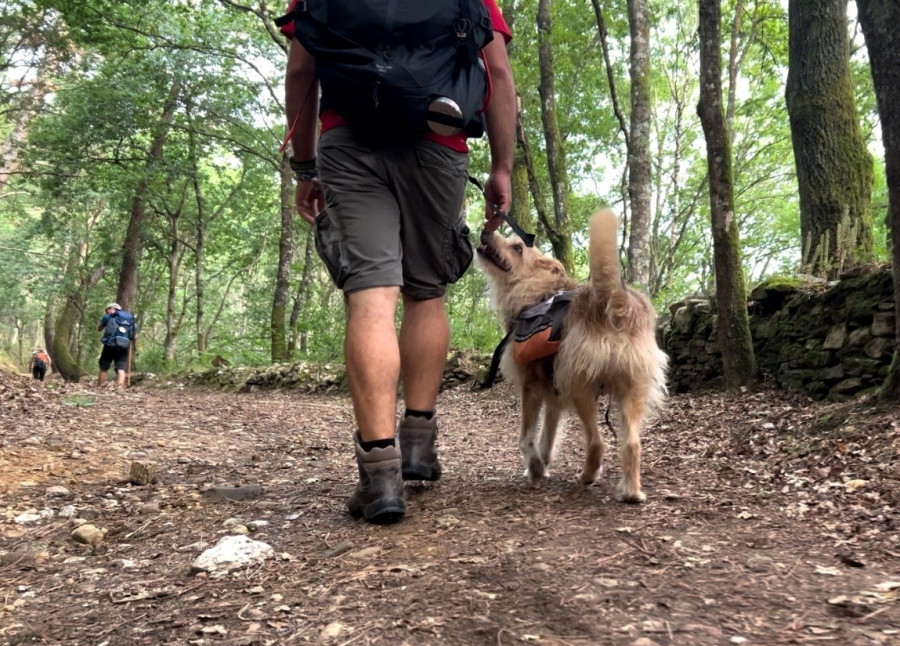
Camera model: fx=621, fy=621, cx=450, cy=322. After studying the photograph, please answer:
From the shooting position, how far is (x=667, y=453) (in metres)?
4.19

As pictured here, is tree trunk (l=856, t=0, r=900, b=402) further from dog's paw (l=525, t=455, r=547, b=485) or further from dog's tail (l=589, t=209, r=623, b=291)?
dog's paw (l=525, t=455, r=547, b=485)

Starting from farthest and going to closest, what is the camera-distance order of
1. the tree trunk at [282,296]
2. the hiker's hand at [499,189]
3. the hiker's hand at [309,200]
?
the tree trunk at [282,296] < the hiker's hand at [499,189] < the hiker's hand at [309,200]

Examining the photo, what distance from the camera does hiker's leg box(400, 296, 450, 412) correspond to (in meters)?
2.85

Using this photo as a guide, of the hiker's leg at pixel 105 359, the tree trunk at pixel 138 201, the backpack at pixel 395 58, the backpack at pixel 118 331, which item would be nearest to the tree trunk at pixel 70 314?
the tree trunk at pixel 138 201

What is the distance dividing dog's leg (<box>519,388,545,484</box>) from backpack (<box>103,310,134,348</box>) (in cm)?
1221

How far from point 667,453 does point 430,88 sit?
296 cm

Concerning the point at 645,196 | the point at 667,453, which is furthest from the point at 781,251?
the point at 667,453

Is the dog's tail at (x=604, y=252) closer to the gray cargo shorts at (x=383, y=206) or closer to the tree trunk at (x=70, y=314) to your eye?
the gray cargo shorts at (x=383, y=206)

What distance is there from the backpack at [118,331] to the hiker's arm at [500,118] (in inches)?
482

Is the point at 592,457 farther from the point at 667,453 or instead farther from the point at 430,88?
the point at 430,88

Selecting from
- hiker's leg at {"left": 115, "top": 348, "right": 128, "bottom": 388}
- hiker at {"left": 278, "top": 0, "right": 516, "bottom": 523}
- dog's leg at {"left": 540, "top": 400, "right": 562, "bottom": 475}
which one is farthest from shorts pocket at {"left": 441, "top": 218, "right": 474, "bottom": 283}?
hiker's leg at {"left": 115, "top": 348, "right": 128, "bottom": 388}

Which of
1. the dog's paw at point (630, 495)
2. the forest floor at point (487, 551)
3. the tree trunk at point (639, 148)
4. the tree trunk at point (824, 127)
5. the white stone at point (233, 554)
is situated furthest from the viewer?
the tree trunk at point (639, 148)

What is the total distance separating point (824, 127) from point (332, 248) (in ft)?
22.5

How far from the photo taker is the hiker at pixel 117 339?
1308 centimetres
